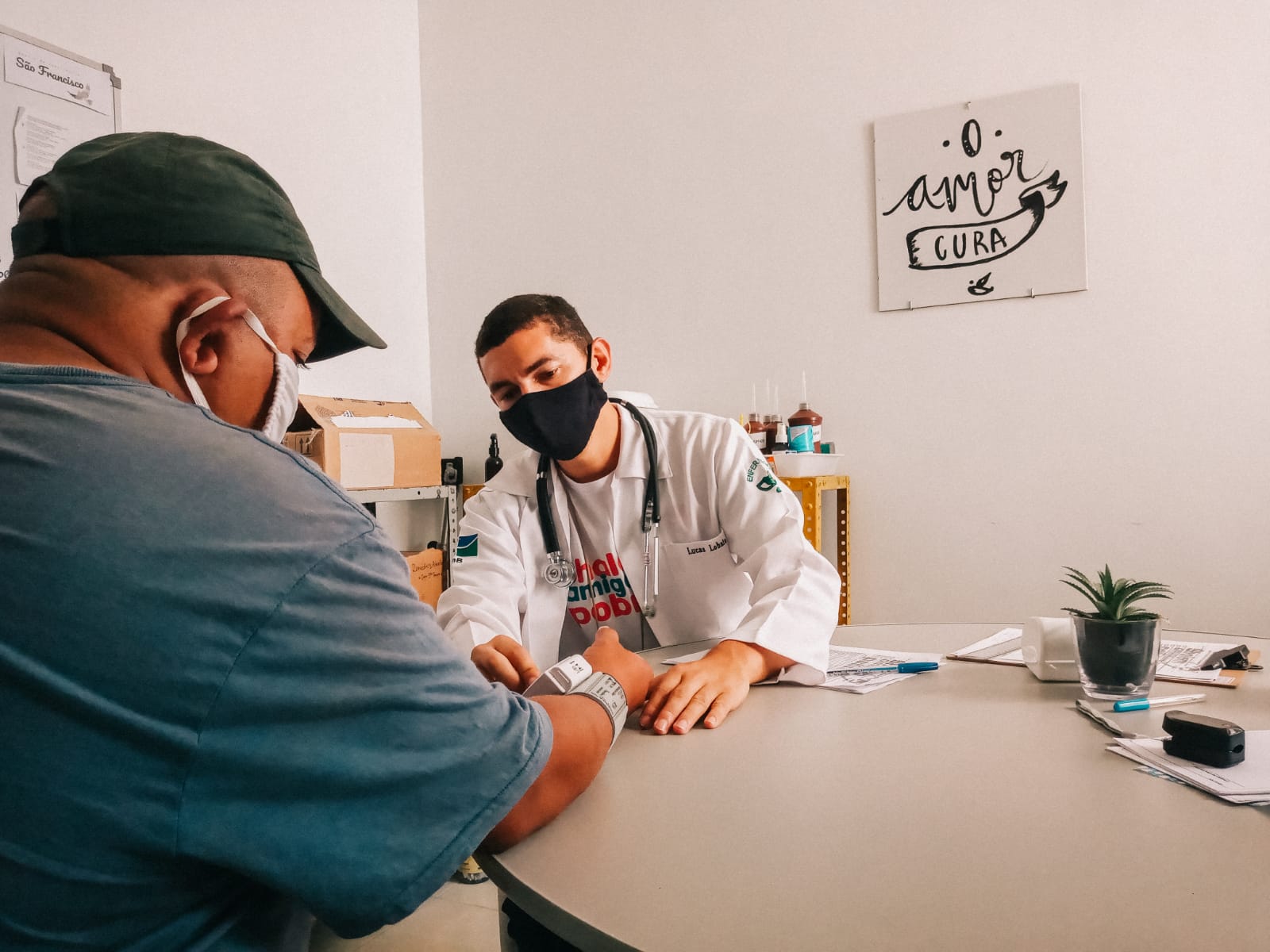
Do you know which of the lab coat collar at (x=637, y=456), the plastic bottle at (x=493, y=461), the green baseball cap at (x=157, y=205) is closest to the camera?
the green baseball cap at (x=157, y=205)

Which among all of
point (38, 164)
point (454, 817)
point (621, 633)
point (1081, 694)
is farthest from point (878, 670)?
point (38, 164)

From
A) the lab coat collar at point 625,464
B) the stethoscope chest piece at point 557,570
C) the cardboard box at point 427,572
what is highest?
the lab coat collar at point 625,464

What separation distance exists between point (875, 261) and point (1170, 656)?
6.64 ft

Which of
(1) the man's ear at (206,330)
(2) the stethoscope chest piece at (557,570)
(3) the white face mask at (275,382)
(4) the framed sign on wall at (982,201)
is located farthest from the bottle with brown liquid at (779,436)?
(1) the man's ear at (206,330)

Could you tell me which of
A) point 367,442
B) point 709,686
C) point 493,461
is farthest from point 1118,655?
point 493,461

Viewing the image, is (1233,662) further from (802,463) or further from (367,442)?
(367,442)

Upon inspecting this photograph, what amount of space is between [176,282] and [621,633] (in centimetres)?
117

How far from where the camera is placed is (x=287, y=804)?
523 millimetres

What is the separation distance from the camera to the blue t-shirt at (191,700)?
0.49m

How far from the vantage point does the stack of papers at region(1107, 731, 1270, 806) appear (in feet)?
2.32

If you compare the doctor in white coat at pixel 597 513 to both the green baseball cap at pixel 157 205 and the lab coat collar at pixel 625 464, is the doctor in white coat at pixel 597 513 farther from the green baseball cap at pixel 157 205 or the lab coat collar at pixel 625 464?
the green baseball cap at pixel 157 205

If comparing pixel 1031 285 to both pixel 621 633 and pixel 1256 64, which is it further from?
pixel 621 633

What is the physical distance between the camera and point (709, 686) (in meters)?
1.04

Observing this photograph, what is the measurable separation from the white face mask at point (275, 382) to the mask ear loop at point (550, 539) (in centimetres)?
79
